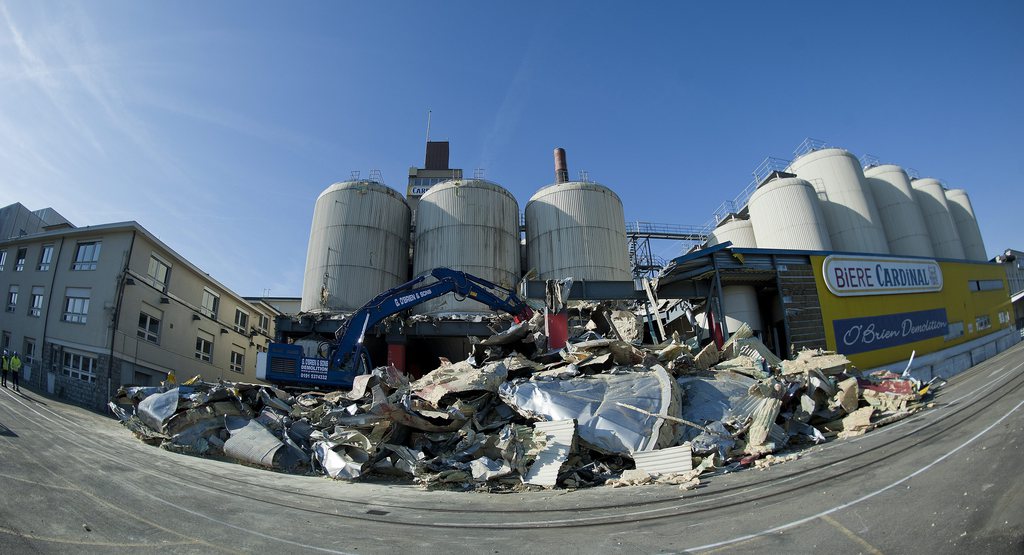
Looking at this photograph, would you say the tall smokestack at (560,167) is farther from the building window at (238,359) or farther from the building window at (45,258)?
the building window at (45,258)

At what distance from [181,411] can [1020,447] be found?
16733 millimetres

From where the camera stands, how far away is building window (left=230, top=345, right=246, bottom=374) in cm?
2998

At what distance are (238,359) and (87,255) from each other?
11.4m

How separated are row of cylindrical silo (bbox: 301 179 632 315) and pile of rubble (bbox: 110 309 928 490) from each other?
1473 cm

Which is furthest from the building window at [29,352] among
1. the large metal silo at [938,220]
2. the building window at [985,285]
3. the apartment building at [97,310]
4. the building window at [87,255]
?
the large metal silo at [938,220]

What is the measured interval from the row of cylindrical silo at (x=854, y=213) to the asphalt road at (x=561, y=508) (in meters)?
23.5

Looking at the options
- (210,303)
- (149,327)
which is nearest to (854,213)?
(210,303)

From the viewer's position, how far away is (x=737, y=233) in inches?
1394

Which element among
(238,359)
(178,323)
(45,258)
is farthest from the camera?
(238,359)

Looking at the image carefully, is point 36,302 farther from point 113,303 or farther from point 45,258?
point 113,303

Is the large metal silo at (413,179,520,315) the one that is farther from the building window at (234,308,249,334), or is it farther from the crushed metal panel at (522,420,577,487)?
the crushed metal panel at (522,420,577,487)

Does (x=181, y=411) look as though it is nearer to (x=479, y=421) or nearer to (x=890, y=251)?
(x=479, y=421)

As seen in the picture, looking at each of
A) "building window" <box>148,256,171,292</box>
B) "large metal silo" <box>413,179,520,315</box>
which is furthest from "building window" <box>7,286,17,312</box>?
"large metal silo" <box>413,179,520,315</box>

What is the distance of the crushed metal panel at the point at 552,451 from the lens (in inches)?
322
